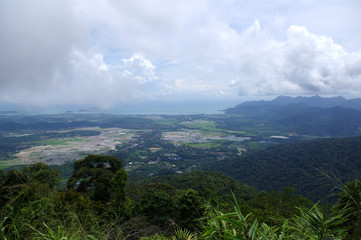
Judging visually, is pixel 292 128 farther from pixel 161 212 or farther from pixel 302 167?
pixel 161 212

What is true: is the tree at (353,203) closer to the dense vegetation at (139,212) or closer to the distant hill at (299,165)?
the dense vegetation at (139,212)

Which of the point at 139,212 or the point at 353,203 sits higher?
the point at 353,203

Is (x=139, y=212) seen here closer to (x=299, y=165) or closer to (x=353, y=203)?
(x=353, y=203)

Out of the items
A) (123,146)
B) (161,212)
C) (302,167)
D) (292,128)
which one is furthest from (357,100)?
(161,212)

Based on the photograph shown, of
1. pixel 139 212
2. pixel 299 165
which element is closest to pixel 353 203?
pixel 139 212

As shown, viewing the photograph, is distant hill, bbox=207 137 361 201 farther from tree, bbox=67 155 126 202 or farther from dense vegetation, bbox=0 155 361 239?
tree, bbox=67 155 126 202

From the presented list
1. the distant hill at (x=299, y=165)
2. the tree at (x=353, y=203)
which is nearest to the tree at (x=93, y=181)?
the tree at (x=353, y=203)

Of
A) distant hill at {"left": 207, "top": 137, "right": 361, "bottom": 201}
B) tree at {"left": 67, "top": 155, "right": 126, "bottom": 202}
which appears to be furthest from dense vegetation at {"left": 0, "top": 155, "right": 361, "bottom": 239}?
distant hill at {"left": 207, "top": 137, "right": 361, "bottom": 201}
